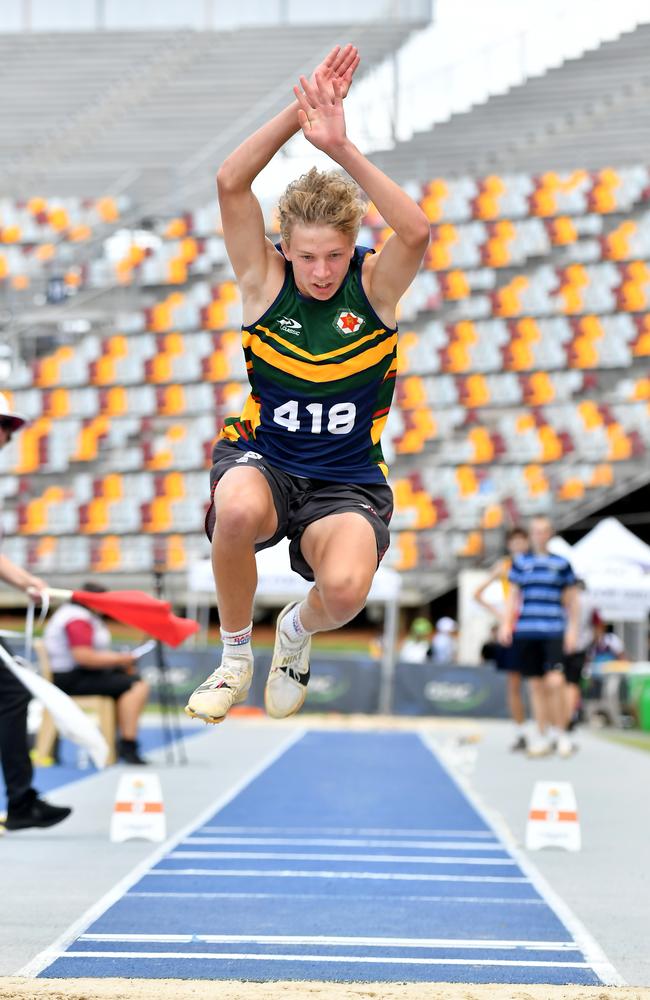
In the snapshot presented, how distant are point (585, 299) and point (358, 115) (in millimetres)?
6562

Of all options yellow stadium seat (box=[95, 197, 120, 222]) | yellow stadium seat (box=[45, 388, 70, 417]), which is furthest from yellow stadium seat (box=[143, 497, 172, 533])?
yellow stadium seat (box=[95, 197, 120, 222])

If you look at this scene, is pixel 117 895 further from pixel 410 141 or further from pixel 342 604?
pixel 410 141

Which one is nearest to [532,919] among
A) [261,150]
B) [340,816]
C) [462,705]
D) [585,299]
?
[261,150]

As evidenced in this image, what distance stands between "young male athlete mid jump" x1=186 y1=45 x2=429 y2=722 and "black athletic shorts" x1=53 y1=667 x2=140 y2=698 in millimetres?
7672

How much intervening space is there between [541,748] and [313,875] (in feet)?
25.1

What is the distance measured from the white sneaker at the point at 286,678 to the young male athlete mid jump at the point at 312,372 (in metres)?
0.22

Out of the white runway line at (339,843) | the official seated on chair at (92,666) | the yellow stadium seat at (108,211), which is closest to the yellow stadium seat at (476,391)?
the yellow stadium seat at (108,211)

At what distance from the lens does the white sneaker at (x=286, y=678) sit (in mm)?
5195

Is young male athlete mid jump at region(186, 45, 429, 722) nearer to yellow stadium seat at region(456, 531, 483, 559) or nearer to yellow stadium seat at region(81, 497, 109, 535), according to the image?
yellow stadium seat at region(456, 531, 483, 559)

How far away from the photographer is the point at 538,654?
12.9 meters

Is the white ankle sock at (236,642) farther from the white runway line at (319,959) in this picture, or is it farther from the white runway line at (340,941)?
the white runway line at (319,959)

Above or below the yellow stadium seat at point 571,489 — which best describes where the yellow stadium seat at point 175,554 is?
below

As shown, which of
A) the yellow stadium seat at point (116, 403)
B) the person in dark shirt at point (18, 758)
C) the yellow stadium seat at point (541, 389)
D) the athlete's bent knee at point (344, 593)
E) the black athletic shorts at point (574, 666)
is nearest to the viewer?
the athlete's bent knee at point (344, 593)

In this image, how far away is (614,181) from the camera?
33062 millimetres
